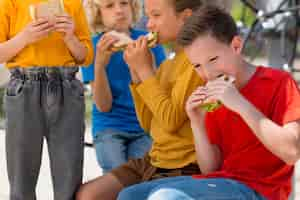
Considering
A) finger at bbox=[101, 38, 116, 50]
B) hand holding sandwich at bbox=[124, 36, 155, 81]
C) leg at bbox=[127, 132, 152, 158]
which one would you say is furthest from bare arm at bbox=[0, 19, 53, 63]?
leg at bbox=[127, 132, 152, 158]

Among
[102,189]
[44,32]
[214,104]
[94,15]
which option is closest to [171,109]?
[214,104]

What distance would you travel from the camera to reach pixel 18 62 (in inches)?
91.4

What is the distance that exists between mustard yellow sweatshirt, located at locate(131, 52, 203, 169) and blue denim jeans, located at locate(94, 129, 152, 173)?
1.28 feet

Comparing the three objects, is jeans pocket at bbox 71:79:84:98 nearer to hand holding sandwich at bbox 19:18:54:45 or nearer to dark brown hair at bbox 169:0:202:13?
hand holding sandwich at bbox 19:18:54:45

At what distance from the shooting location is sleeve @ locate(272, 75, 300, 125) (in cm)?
197

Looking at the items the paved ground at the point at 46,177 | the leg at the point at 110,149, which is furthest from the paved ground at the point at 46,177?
the leg at the point at 110,149

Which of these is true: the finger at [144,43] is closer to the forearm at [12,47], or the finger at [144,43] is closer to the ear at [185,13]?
the ear at [185,13]

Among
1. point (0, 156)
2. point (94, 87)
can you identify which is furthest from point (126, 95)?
point (0, 156)

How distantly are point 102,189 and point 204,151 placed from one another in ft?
1.34

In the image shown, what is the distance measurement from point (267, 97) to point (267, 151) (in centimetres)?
16

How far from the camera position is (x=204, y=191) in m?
1.98

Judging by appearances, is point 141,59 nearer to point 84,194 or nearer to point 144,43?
point 144,43

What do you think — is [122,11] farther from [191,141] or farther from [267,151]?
[267,151]

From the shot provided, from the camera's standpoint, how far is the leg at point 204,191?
6.46 feet
